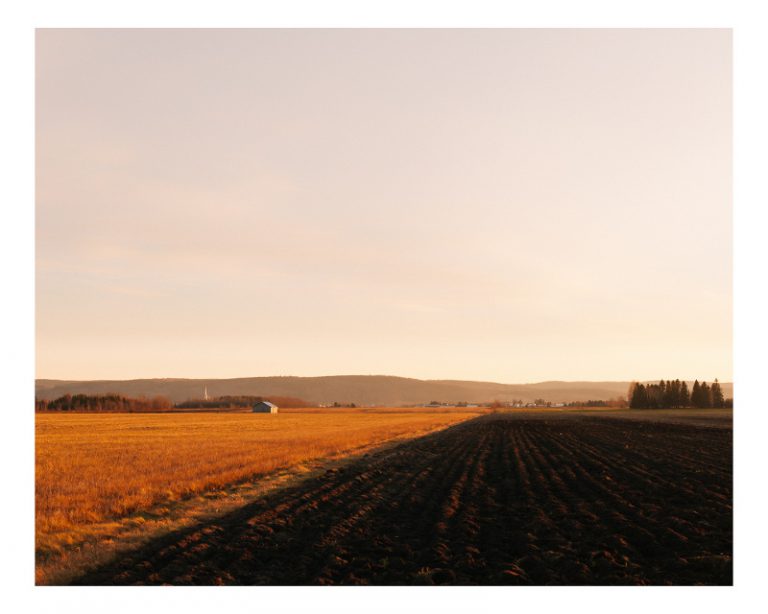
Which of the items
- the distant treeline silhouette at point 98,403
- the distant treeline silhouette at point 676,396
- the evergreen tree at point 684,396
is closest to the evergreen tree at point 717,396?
the distant treeline silhouette at point 676,396

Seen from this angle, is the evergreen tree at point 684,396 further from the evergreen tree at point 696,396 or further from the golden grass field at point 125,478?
the golden grass field at point 125,478

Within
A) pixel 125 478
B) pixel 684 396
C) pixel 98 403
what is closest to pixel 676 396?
pixel 684 396

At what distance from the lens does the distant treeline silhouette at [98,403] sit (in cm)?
13725

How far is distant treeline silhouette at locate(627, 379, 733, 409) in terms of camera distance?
529ft

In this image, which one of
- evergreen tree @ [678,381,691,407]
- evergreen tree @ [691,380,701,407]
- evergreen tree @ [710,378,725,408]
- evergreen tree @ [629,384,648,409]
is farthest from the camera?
evergreen tree @ [629,384,648,409]

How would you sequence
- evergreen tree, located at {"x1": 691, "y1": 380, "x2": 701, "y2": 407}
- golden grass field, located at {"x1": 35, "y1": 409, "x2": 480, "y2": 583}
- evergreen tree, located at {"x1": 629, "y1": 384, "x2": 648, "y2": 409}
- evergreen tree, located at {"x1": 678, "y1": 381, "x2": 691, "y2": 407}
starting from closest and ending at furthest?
golden grass field, located at {"x1": 35, "y1": 409, "x2": 480, "y2": 583}
evergreen tree, located at {"x1": 691, "y1": 380, "x2": 701, "y2": 407}
evergreen tree, located at {"x1": 678, "y1": 381, "x2": 691, "y2": 407}
evergreen tree, located at {"x1": 629, "y1": 384, "x2": 648, "y2": 409}

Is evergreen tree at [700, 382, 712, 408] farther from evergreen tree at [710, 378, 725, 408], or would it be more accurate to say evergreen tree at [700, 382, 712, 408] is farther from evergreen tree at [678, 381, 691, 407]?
evergreen tree at [678, 381, 691, 407]

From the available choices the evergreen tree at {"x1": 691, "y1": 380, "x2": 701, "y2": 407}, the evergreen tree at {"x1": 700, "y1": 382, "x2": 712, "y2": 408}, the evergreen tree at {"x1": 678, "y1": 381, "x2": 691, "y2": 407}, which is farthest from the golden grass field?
the evergreen tree at {"x1": 678, "y1": 381, "x2": 691, "y2": 407}

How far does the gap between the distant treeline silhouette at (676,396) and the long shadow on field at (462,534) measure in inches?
6033

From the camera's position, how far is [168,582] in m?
10.7

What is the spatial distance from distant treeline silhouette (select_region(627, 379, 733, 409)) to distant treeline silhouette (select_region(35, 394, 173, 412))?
133850 millimetres
